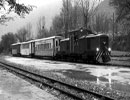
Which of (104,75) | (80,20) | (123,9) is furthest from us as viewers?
(80,20)

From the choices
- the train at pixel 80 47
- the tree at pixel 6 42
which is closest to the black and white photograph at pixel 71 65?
the train at pixel 80 47

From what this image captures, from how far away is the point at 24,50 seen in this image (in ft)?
171

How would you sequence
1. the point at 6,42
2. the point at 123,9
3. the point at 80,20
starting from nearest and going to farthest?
1. the point at 123,9
2. the point at 80,20
3. the point at 6,42

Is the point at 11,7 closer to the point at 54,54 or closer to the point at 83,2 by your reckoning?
the point at 54,54

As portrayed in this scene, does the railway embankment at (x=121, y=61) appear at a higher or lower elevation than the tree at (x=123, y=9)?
lower

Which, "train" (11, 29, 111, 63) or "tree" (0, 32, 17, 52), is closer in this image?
"train" (11, 29, 111, 63)

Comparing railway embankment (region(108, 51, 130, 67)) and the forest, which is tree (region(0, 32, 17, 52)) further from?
railway embankment (region(108, 51, 130, 67))

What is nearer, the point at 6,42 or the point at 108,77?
the point at 108,77

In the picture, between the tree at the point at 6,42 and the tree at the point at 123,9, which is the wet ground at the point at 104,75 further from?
the tree at the point at 6,42

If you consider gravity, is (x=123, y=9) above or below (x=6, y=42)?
above

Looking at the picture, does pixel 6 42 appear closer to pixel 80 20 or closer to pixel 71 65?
pixel 80 20

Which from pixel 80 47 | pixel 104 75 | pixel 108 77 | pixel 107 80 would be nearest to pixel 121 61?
pixel 80 47

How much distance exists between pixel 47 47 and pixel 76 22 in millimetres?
23898

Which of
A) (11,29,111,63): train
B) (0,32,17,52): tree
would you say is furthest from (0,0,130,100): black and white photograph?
(0,32,17,52): tree
